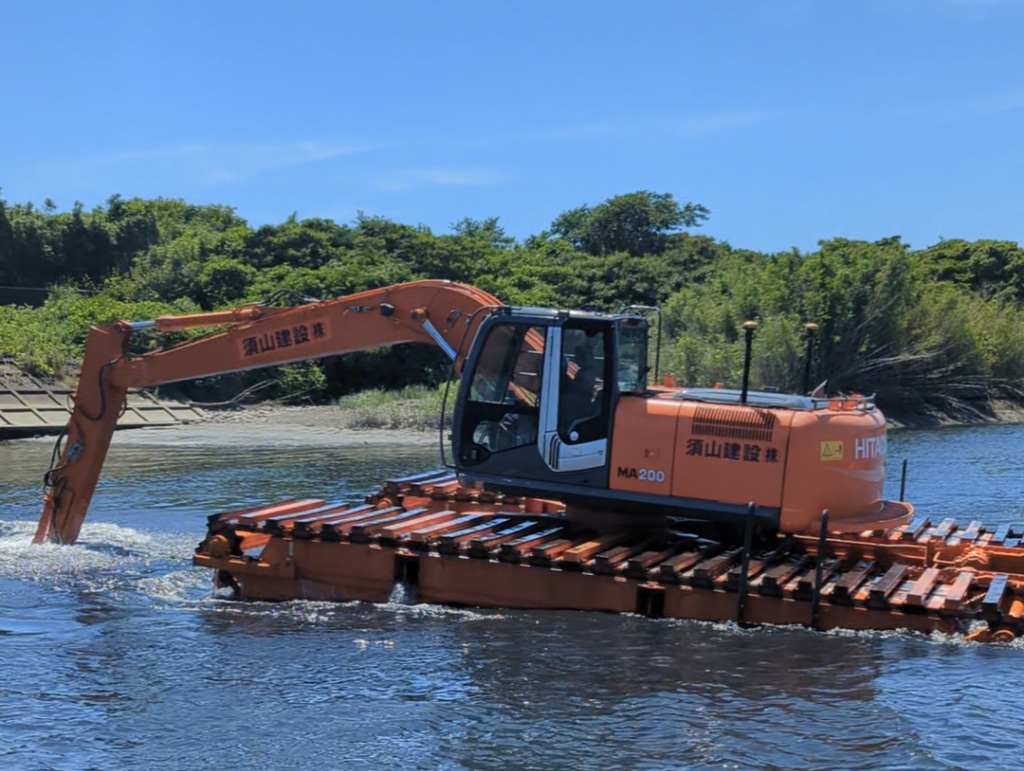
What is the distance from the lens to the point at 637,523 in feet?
40.3

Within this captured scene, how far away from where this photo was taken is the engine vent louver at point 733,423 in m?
11.1

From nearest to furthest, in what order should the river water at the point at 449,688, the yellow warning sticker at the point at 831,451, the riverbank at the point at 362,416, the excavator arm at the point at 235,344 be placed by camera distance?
the river water at the point at 449,688 < the yellow warning sticker at the point at 831,451 < the excavator arm at the point at 235,344 < the riverbank at the point at 362,416

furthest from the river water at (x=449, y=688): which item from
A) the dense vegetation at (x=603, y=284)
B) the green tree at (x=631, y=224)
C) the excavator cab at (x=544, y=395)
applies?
the green tree at (x=631, y=224)

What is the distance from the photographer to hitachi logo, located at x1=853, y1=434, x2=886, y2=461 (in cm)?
1123

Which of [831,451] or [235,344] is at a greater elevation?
[235,344]

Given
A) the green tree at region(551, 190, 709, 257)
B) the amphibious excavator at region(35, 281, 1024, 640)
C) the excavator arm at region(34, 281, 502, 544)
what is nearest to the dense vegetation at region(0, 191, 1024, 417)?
the green tree at region(551, 190, 709, 257)

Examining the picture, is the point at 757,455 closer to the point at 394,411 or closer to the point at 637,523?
the point at 637,523

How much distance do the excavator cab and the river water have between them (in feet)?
4.74

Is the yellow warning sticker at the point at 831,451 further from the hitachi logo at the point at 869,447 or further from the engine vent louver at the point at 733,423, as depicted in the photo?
the engine vent louver at the point at 733,423

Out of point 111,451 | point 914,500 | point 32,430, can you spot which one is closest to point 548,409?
point 914,500

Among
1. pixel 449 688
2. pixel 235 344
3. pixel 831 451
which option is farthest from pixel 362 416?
pixel 449 688

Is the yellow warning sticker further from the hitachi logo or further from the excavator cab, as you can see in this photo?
the excavator cab

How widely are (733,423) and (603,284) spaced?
40.4 metres

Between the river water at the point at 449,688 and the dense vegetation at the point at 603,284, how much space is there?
56.6 feet
